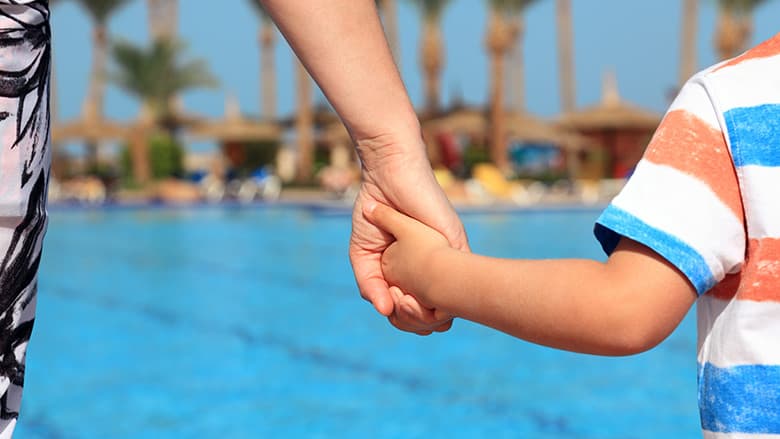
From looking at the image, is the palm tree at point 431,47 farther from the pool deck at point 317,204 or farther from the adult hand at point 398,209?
the adult hand at point 398,209

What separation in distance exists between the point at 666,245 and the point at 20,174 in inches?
26.4

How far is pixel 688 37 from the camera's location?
109ft

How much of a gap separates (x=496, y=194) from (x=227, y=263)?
31.6 feet

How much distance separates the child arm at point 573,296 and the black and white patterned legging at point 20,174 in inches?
18.3

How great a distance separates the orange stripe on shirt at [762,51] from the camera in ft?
3.37

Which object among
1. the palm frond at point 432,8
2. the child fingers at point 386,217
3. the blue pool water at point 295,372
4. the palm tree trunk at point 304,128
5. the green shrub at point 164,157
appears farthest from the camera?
the palm frond at point 432,8

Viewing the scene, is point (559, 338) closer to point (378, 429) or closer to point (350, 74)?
point (350, 74)

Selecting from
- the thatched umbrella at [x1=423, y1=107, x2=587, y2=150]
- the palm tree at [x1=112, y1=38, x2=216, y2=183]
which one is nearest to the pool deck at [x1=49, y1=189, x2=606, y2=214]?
the thatched umbrella at [x1=423, y1=107, x2=587, y2=150]

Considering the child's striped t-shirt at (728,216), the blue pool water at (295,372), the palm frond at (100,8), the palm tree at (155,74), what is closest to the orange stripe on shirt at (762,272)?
the child's striped t-shirt at (728,216)

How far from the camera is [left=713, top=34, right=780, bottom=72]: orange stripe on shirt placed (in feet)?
3.37

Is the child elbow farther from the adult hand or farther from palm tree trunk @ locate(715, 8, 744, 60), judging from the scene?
palm tree trunk @ locate(715, 8, 744, 60)

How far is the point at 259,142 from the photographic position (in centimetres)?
3650

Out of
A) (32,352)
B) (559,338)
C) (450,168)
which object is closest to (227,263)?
(32,352)

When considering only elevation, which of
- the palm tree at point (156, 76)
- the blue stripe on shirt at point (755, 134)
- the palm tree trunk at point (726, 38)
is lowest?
the palm tree at point (156, 76)
